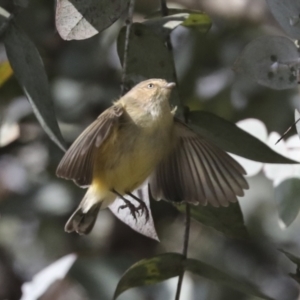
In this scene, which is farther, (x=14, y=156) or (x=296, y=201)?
(x=14, y=156)

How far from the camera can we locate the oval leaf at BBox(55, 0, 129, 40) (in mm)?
1235

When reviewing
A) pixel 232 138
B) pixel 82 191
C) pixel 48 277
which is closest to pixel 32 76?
pixel 232 138

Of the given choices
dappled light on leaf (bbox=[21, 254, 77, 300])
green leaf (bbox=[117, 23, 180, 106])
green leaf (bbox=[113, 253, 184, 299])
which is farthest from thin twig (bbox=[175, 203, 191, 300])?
dappled light on leaf (bbox=[21, 254, 77, 300])

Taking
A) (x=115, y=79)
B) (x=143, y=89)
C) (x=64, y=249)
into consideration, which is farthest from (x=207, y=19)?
(x=64, y=249)

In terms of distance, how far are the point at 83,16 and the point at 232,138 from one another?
371 millimetres

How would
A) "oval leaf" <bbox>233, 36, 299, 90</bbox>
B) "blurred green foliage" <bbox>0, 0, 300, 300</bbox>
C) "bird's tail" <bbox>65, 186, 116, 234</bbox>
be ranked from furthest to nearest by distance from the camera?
"blurred green foliage" <bbox>0, 0, 300, 300</bbox>, "bird's tail" <bbox>65, 186, 116, 234</bbox>, "oval leaf" <bbox>233, 36, 299, 90</bbox>

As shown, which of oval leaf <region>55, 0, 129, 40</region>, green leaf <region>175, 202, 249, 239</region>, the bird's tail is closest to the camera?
oval leaf <region>55, 0, 129, 40</region>

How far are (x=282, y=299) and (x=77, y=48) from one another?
40.6 inches

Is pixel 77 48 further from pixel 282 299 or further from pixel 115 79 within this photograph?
pixel 282 299

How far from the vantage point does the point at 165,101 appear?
5.24ft

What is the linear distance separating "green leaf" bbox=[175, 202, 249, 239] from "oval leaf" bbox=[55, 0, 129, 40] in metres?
0.44

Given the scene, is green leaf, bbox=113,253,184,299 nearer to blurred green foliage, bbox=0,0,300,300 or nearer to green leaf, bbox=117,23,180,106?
green leaf, bbox=117,23,180,106

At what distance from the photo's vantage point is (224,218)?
1.49 metres

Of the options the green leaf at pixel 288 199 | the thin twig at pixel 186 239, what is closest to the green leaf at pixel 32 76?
the thin twig at pixel 186 239
